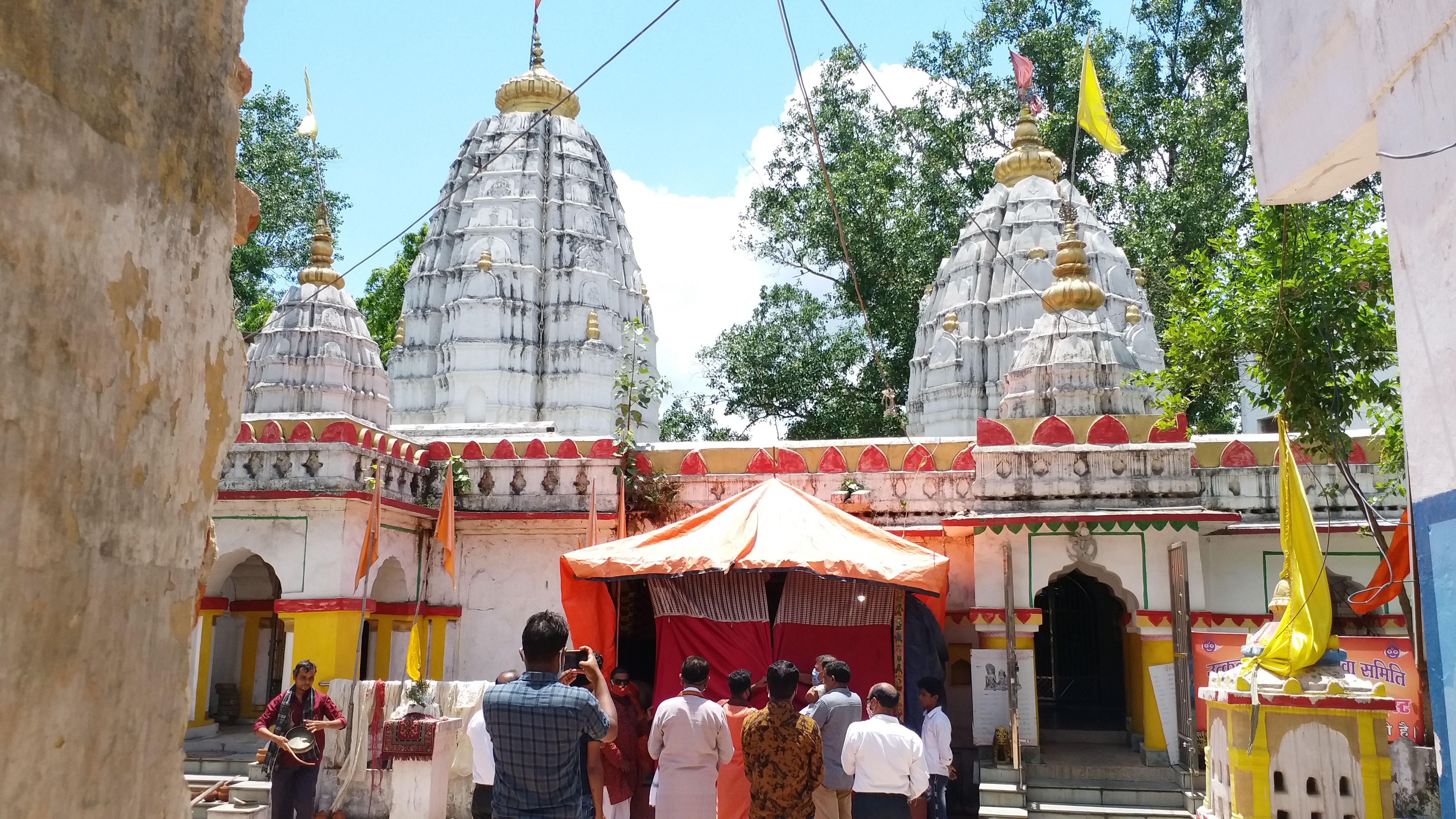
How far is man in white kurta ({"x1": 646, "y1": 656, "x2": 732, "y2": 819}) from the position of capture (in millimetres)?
6352

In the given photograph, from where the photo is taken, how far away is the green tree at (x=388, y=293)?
31.3 metres

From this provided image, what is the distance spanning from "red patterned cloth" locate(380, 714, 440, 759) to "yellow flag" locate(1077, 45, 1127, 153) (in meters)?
19.0

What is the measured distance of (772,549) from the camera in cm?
966

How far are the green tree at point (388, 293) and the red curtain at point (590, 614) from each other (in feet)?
71.5

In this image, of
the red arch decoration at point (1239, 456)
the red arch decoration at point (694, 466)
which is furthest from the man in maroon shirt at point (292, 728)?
the red arch decoration at point (1239, 456)

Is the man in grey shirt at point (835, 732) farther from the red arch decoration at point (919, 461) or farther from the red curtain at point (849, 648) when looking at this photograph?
the red arch decoration at point (919, 461)

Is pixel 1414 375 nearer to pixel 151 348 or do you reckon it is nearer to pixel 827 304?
pixel 151 348

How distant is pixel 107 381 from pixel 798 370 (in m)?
27.6

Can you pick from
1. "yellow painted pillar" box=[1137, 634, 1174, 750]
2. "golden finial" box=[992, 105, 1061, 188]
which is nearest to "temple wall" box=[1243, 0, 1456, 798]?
"yellow painted pillar" box=[1137, 634, 1174, 750]

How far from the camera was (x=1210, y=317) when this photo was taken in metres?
11.6

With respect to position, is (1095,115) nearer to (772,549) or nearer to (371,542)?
(772,549)

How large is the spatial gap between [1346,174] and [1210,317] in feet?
20.6

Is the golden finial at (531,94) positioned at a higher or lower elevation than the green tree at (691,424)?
higher

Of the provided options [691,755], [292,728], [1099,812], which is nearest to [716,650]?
[292,728]
